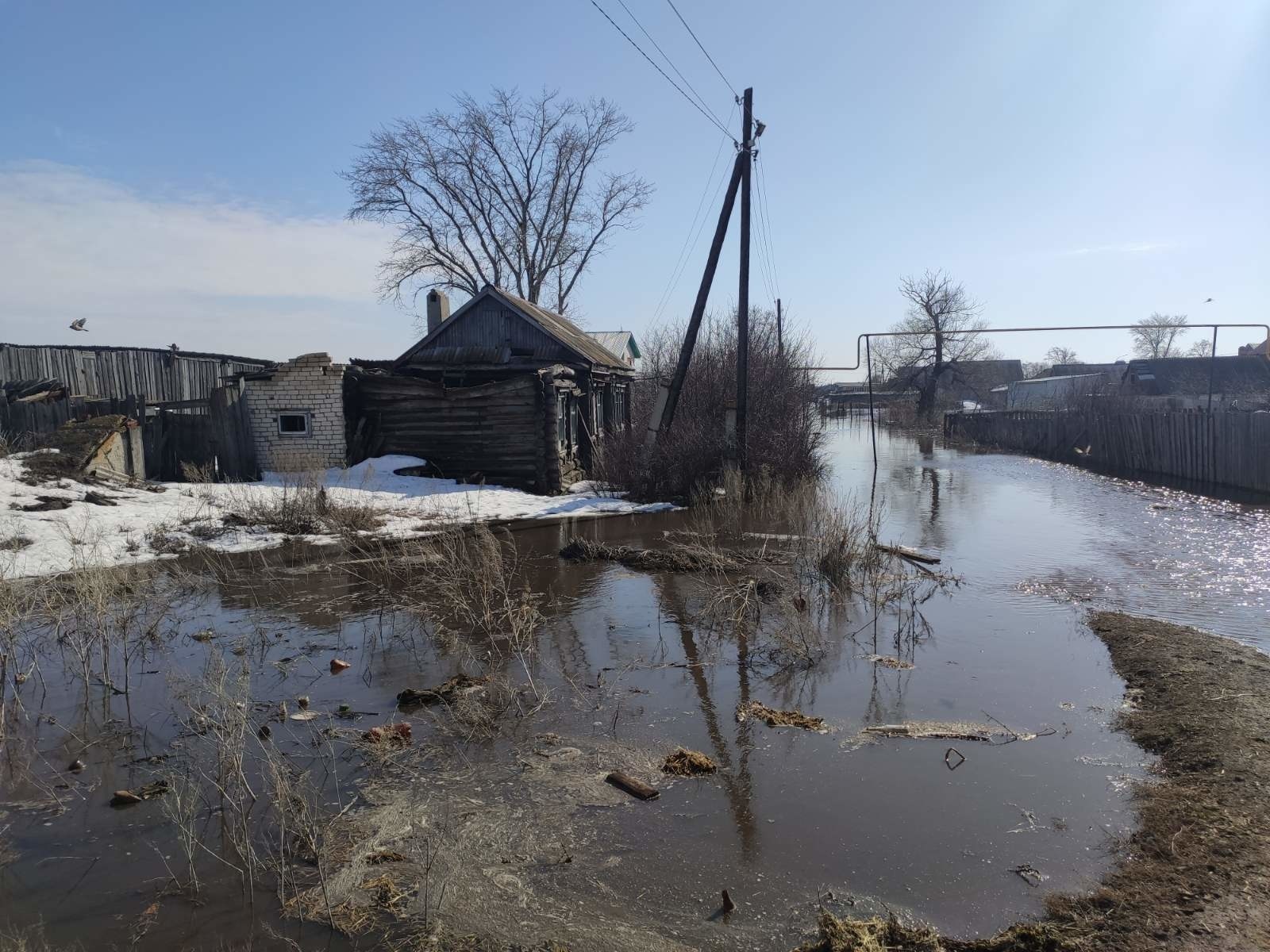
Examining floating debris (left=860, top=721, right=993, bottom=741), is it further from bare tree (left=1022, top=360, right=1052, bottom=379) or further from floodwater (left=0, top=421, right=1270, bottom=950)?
bare tree (left=1022, top=360, right=1052, bottom=379)

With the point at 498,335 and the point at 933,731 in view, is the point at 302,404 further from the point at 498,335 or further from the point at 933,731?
the point at 933,731

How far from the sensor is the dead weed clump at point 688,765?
15.8 ft

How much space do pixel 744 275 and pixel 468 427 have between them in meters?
6.36

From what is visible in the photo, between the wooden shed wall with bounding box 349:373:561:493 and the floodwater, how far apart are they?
7342 mm

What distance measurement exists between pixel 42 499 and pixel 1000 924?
12.8 metres

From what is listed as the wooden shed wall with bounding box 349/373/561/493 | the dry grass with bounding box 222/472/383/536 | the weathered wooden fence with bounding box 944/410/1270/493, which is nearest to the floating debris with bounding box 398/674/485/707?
the dry grass with bounding box 222/472/383/536

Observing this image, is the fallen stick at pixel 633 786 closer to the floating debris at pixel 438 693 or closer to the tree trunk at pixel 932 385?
the floating debris at pixel 438 693

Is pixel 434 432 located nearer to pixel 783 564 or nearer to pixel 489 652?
pixel 783 564

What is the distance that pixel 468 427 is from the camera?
57.7 ft

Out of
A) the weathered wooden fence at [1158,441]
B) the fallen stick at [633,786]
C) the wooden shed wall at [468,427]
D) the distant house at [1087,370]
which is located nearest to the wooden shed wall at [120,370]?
the wooden shed wall at [468,427]

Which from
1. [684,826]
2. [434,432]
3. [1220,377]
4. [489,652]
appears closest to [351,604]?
[489,652]

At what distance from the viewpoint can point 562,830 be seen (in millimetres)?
4180

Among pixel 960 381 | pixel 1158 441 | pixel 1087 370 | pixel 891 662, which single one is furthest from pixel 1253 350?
pixel 891 662

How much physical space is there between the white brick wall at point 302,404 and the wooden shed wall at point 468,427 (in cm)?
47
